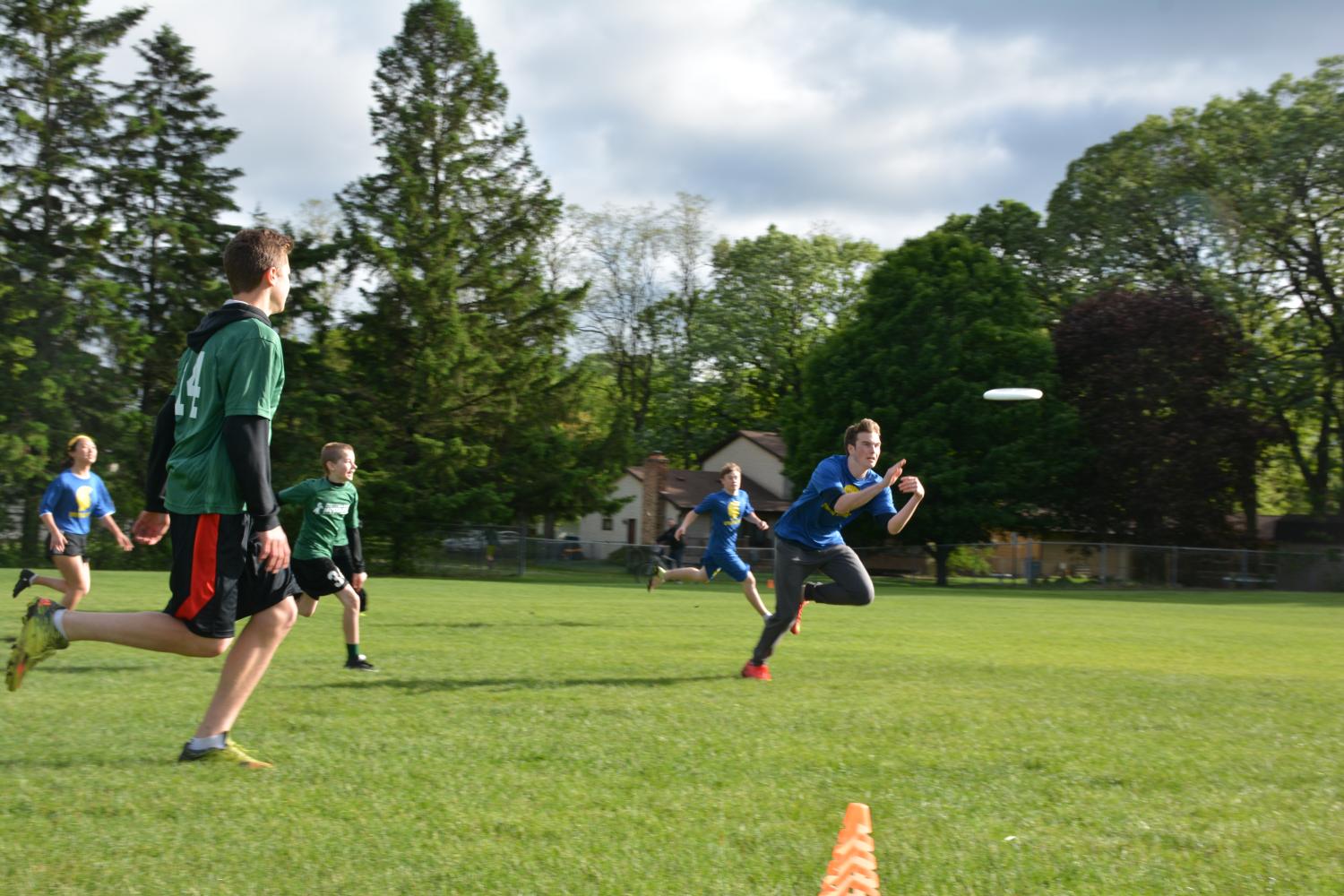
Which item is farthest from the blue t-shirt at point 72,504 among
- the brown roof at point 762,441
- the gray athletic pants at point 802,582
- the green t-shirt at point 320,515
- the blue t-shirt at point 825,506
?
the brown roof at point 762,441

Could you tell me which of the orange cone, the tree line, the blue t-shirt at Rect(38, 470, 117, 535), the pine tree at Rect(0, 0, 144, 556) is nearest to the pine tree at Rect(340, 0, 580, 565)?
the tree line

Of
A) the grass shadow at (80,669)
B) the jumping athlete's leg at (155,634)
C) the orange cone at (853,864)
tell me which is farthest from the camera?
the grass shadow at (80,669)

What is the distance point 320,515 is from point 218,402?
4.54 m

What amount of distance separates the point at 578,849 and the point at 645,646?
8.17 metres

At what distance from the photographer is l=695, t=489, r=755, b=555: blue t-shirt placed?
571 inches

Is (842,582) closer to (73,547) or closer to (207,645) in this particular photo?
(207,645)

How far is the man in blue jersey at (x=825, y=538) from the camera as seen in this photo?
30.3 ft

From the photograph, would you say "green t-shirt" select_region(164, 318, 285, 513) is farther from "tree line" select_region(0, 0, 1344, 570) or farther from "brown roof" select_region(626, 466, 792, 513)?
"brown roof" select_region(626, 466, 792, 513)

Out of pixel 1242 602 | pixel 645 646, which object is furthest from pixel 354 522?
pixel 1242 602

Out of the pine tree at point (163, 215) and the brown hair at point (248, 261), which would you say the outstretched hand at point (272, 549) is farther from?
the pine tree at point (163, 215)

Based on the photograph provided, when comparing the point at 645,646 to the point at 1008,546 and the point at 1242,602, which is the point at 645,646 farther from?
the point at 1008,546

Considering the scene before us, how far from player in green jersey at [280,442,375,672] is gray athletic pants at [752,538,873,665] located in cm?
321

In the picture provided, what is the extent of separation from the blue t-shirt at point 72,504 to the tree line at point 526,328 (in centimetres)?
2647

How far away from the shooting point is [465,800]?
502 centimetres
